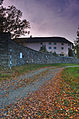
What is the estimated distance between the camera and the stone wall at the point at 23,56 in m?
18.0

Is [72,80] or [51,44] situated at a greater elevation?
[51,44]

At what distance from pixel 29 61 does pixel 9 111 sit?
21863mm

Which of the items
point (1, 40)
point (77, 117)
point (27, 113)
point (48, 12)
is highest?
point (48, 12)

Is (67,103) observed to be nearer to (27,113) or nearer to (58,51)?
(27,113)

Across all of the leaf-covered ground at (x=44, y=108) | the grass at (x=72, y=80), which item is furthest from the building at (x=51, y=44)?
the leaf-covered ground at (x=44, y=108)

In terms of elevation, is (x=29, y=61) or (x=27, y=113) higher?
(x=29, y=61)

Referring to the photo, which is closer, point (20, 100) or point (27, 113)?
point (27, 113)

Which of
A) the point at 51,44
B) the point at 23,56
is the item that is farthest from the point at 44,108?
the point at 51,44

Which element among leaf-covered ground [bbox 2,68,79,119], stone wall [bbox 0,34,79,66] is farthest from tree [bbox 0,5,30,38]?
leaf-covered ground [bbox 2,68,79,119]

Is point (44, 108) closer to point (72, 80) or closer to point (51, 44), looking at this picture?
point (72, 80)

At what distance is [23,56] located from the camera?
24.8 metres

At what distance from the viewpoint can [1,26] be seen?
31.7m

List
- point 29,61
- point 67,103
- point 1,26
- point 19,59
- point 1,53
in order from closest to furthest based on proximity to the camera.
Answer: point 67,103, point 1,53, point 19,59, point 29,61, point 1,26

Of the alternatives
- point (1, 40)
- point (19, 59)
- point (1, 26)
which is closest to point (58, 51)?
point (1, 26)
